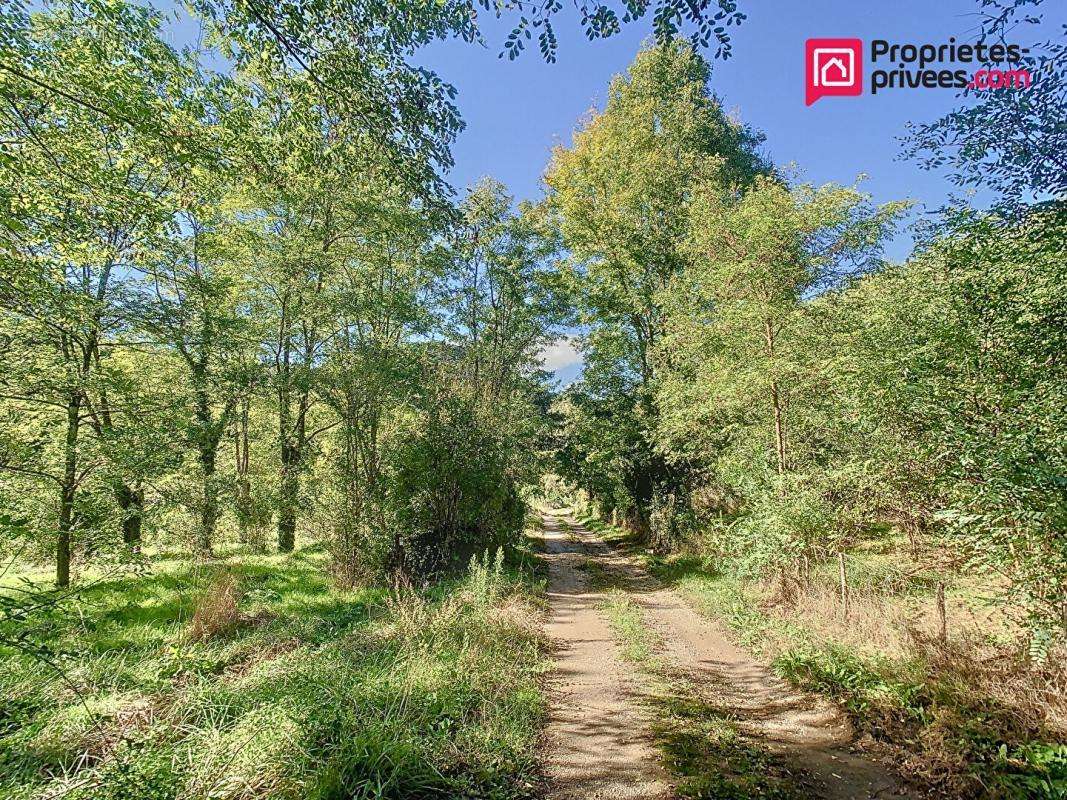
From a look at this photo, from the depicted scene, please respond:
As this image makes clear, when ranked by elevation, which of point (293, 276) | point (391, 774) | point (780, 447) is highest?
point (293, 276)

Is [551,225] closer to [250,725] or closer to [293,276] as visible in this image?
[293,276]

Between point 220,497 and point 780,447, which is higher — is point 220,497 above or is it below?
below

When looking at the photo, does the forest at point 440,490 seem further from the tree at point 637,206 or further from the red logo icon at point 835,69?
the tree at point 637,206

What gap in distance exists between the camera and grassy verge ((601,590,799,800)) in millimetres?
3404

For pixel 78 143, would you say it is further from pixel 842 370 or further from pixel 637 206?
pixel 637 206

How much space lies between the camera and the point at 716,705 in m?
4.86

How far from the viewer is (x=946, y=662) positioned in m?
4.22

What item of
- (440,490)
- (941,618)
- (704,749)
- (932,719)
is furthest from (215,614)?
(941,618)

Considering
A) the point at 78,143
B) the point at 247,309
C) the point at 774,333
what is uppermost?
the point at 247,309

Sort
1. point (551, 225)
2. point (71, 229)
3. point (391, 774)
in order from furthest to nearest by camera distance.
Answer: point (551, 225)
point (71, 229)
point (391, 774)

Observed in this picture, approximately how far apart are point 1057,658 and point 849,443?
2.63 m

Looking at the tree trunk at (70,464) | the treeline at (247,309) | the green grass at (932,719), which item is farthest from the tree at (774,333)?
the tree trunk at (70,464)

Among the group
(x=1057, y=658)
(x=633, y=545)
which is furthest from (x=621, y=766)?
(x=633, y=545)

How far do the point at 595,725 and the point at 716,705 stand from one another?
1472 millimetres
